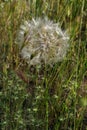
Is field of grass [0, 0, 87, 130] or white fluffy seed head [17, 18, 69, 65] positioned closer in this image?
white fluffy seed head [17, 18, 69, 65]

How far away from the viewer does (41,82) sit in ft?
9.25

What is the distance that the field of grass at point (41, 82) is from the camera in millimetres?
2467

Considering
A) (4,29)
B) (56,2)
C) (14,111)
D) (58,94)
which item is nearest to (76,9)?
(56,2)

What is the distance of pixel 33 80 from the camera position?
281 centimetres

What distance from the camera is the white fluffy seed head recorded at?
2297mm

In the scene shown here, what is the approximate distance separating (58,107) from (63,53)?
0.34 metres

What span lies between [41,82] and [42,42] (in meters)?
0.58

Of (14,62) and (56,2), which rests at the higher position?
→ (56,2)

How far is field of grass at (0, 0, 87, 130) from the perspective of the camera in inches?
97.1

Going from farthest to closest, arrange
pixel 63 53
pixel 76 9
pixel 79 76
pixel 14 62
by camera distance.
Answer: pixel 76 9
pixel 14 62
pixel 79 76
pixel 63 53

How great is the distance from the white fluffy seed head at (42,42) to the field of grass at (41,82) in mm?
80

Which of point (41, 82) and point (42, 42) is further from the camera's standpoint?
point (41, 82)

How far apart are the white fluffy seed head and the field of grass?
80mm

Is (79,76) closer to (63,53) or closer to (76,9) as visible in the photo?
(63,53)
